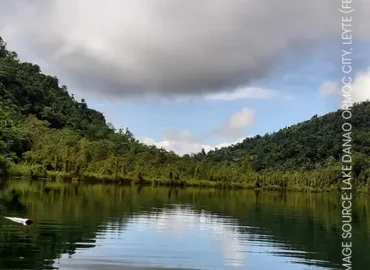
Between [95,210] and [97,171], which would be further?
[97,171]

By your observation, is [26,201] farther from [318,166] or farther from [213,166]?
[318,166]

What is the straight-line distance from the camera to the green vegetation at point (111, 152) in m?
95.1

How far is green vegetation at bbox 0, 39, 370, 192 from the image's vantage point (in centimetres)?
9506

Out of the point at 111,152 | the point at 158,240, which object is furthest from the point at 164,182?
the point at 158,240

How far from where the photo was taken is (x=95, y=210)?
38.9 m

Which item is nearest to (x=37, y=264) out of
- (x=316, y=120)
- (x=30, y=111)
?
(x=30, y=111)

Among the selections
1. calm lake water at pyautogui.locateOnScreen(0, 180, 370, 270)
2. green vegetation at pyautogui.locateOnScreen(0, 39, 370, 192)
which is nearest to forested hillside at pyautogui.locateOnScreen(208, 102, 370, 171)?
green vegetation at pyautogui.locateOnScreen(0, 39, 370, 192)

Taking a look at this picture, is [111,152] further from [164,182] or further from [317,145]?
[317,145]

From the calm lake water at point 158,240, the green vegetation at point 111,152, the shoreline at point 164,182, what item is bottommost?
the calm lake water at point 158,240

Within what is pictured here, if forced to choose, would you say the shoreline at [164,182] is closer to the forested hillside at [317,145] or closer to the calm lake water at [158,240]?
the forested hillside at [317,145]

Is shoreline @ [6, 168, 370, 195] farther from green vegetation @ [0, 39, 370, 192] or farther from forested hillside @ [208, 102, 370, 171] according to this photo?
forested hillside @ [208, 102, 370, 171]

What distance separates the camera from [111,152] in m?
111

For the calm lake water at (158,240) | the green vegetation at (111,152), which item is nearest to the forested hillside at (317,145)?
the green vegetation at (111,152)

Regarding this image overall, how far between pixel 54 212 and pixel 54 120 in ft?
366
